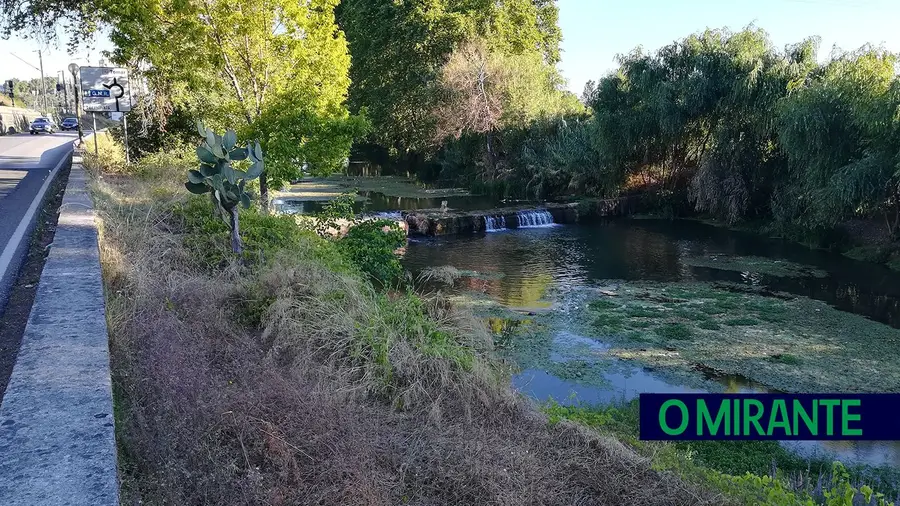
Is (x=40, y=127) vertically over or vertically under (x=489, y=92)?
under

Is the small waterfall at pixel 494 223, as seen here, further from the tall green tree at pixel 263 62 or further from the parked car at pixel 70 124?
the parked car at pixel 70 124

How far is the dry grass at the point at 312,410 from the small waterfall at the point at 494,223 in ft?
45.6

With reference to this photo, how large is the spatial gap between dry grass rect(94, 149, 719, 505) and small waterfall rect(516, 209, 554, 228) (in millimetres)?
14865

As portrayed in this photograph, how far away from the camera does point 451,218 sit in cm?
2019

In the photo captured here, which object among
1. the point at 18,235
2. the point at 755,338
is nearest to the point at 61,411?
the point at 18,235

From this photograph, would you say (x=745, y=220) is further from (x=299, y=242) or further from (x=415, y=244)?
(x=299, y=242)

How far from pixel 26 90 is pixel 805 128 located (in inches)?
4508

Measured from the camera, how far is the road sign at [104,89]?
47.9 feet

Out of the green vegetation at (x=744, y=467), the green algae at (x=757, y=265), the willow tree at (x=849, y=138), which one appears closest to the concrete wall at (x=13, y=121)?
the green algae at (x=757, y=265)

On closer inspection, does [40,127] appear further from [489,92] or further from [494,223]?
A: [494,223]

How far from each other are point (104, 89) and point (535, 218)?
13370mm

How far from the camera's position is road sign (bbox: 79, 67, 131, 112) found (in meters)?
14.6

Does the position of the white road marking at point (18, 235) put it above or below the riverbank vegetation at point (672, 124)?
below

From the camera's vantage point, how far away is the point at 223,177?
714cm
